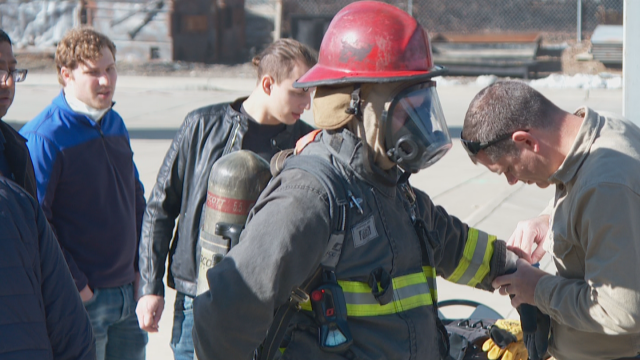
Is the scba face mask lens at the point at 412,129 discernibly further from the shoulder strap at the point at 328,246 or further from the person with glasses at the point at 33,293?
the person with glasses at the point at 33,293

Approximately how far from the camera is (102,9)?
18.2 meters

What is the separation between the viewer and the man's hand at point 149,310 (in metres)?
3.03

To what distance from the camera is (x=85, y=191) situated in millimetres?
3154

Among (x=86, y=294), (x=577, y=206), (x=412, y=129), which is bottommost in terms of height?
(x=86, y=294)

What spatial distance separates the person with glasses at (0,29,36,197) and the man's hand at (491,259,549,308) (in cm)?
172

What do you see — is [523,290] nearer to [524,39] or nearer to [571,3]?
[524,39]

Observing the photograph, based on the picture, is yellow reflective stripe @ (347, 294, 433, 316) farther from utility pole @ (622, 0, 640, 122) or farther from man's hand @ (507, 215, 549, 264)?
utility pole @ (622, 0, 640, 122)

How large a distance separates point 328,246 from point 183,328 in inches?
50.7

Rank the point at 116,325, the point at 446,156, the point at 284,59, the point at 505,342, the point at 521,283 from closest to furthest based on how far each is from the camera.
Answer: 1. the point at 521,283
2. the point at 505,342
3. the point at 284,59
4. the point at 116,325
5. the point at 446,156

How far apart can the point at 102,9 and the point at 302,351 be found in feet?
58.2

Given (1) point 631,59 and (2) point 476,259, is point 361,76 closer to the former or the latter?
(2) point 476,259

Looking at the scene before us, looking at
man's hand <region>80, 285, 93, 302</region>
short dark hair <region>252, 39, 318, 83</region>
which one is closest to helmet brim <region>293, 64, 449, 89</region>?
short dark hair <region>252, 39, 318, 83</region>

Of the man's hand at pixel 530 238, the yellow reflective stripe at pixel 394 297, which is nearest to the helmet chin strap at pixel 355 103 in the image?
the yellow reflective stripe at pixel 394 297

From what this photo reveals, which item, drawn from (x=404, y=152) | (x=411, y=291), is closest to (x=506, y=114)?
(x=404, y=152)
